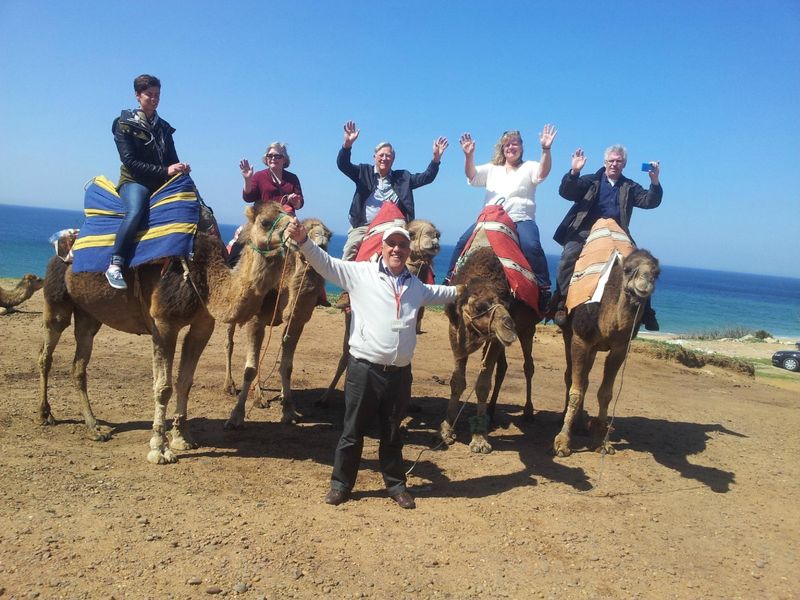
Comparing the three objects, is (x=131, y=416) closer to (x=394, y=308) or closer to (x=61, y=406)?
(x=61, y=406)

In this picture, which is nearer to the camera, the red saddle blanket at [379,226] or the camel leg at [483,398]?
the camel leg at [483,398]

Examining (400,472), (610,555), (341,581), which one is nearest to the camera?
(341,581)

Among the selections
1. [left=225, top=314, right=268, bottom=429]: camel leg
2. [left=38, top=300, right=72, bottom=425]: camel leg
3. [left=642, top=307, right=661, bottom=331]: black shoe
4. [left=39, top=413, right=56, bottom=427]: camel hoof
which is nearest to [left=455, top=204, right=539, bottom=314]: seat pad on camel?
[left=642, top=307, right=661, bottom=331]: black shoe

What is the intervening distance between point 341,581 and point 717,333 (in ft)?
92.2

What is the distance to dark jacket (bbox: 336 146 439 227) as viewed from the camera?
775cm

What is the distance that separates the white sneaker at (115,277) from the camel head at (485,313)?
340 cm

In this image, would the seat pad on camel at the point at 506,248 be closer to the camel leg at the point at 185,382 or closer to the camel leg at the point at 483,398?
the camel leg at the point at 483,398

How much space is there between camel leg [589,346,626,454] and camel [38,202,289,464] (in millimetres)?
4010

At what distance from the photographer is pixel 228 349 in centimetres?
833

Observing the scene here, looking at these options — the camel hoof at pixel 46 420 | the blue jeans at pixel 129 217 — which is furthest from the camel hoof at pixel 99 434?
the blue jeans at pixel 129 217

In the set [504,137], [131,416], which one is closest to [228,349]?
[131,416]

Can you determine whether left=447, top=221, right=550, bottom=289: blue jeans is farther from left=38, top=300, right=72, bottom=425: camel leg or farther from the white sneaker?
left=38, top=300, right=72, bottom=425: camel leg

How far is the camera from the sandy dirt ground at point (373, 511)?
372 cm

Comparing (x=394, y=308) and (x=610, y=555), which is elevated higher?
(x=394, y=308)
